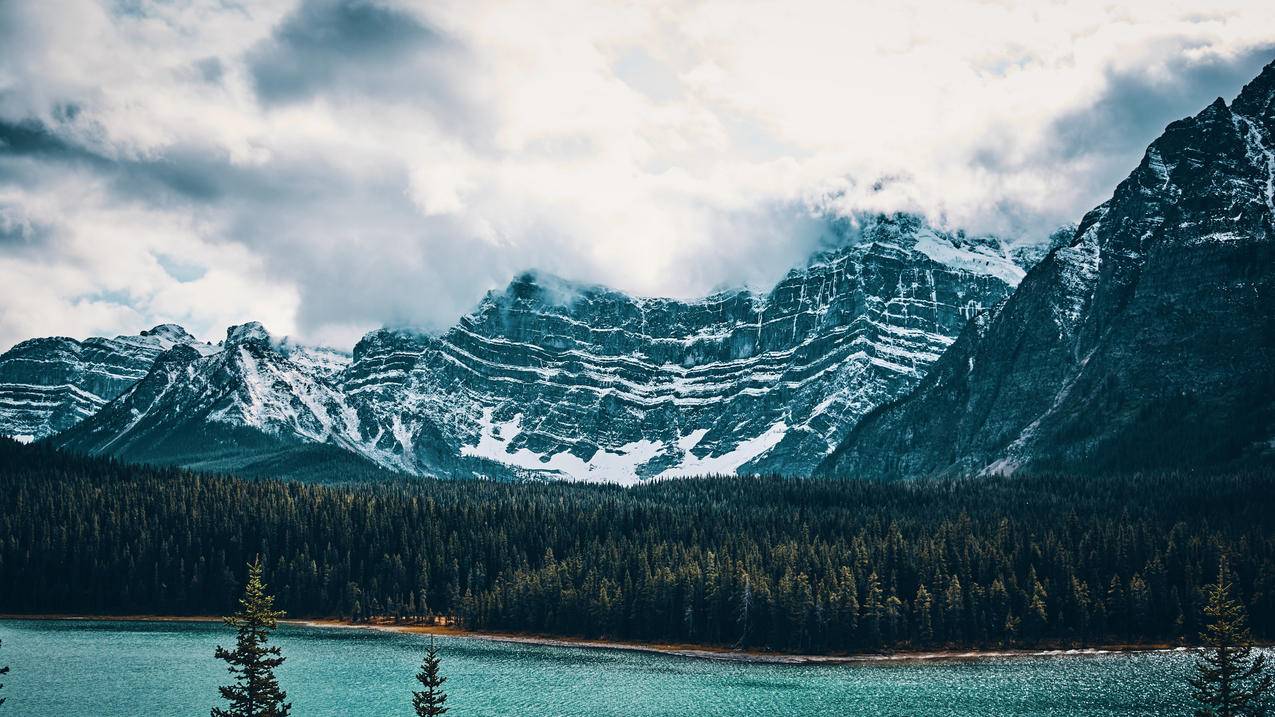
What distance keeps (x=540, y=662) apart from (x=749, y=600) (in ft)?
103

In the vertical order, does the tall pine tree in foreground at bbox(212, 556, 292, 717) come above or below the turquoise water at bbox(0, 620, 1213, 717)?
above

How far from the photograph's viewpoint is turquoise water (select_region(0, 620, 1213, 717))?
132 meters

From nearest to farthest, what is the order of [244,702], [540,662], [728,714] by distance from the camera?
[244,702], [728,714], [540,662]

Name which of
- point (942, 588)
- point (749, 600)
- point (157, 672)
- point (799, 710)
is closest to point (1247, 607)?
point (942, 588)

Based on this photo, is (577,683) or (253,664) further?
(577,683)

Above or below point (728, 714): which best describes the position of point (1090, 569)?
above

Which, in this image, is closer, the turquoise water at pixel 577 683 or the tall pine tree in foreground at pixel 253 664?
the tall pine tree in foreground at pixel 253 664

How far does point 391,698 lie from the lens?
138 meters

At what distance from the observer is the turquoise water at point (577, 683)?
5177 inches

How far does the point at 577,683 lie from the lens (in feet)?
490

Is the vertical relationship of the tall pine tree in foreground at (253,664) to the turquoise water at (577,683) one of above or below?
above

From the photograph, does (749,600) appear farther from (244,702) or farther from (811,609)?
(244,702)

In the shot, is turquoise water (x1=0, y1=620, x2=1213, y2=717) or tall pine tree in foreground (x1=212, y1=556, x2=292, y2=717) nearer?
tall pine tree in foreground (x1=212, y1=556, x2=292, y2=717)

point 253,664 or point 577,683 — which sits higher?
point 253,664
